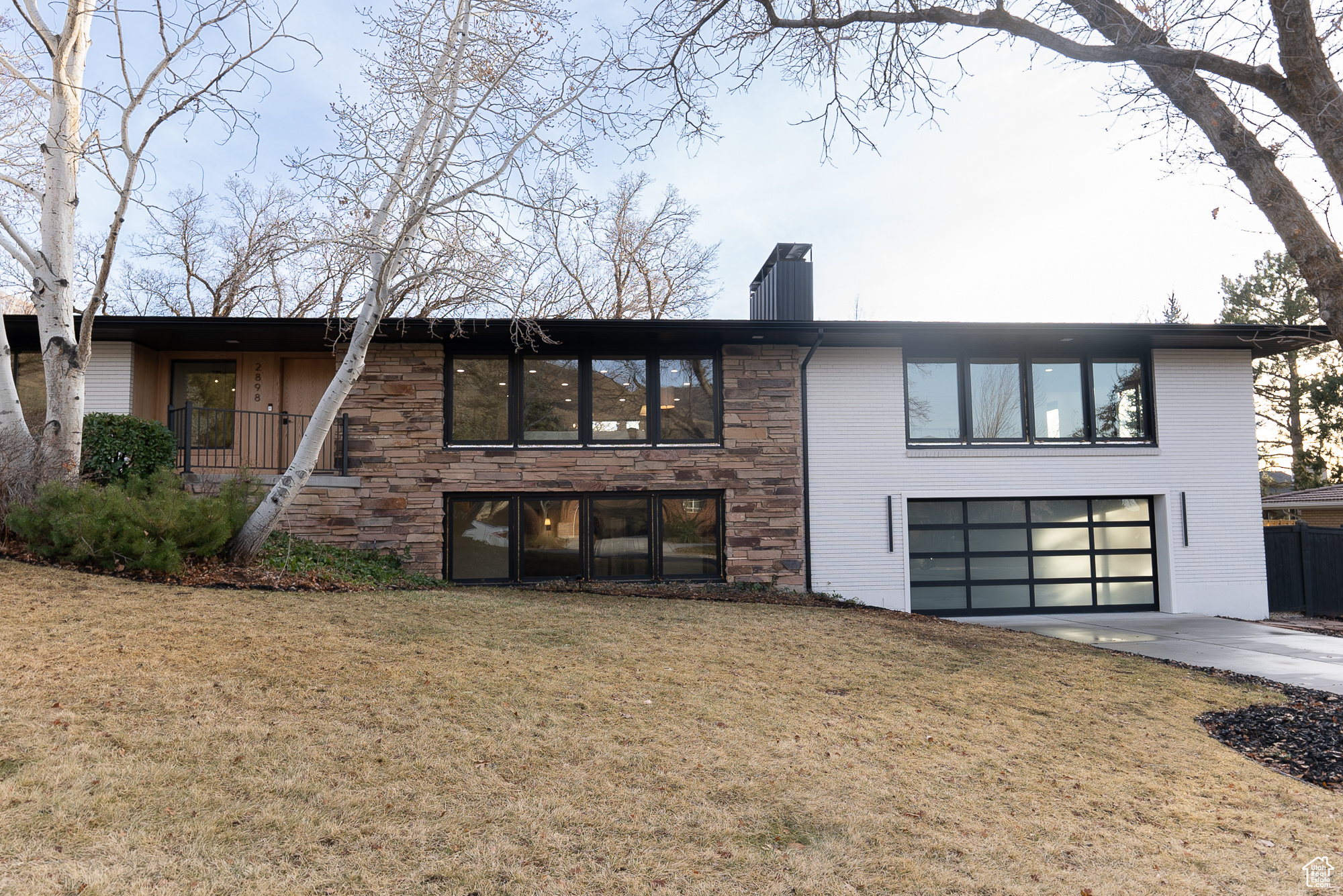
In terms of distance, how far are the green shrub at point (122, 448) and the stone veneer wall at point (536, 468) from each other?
68.8 inches

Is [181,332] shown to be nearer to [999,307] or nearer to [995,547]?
A: [995,547]

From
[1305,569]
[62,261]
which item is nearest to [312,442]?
[62,261]

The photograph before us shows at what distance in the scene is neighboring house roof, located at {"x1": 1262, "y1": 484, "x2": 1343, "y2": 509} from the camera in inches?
691

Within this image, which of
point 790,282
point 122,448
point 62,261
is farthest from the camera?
point 790,282

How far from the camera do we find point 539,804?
3.48 meters

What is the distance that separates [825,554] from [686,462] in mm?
2483

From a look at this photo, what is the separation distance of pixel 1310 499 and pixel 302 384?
880 inches

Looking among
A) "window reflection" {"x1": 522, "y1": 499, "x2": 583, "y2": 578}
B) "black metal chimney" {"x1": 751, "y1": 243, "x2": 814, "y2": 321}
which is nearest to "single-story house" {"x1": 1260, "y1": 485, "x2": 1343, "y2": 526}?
"black metal chimney" {"x1": 751, "y1": 243, "x2": 814, "y2": 321}

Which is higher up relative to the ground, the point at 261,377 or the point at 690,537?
the point at 261,377

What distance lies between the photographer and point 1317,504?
57.6ft

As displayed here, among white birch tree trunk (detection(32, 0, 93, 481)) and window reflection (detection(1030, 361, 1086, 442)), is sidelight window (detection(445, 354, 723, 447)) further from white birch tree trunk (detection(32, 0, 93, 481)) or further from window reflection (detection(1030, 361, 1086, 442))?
window reflection (detection(1030, 361, 1086, 442))

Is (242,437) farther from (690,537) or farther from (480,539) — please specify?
(690,537)

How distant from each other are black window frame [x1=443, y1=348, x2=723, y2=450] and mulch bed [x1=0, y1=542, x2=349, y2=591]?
10.3 ft

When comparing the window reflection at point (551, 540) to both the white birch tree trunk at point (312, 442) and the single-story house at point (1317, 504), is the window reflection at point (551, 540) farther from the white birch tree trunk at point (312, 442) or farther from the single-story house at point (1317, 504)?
the single-story house at point (1317, 504)
